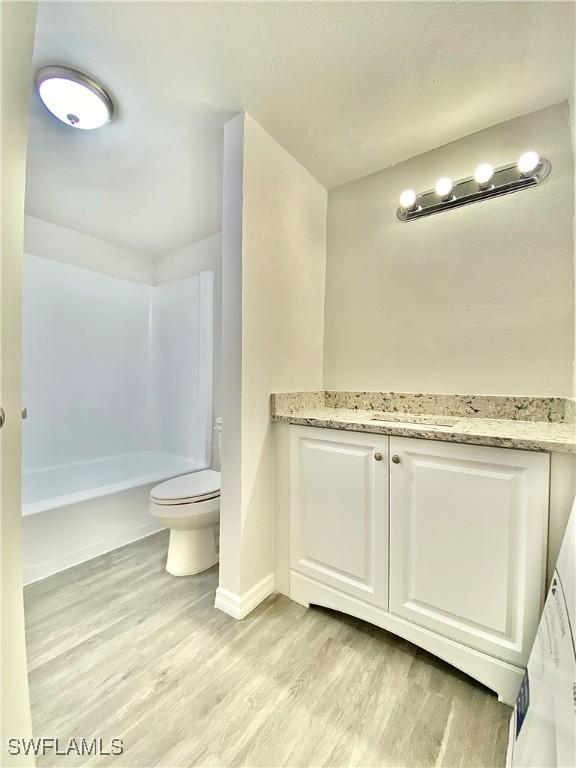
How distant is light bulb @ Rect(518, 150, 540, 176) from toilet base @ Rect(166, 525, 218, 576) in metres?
2.27

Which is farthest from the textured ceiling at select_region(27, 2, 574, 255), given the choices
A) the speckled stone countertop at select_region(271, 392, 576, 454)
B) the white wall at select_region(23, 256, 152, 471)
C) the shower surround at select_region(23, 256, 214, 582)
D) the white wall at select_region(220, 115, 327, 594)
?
the speckled stone countertop at select_region(271, 392, 576, 454)

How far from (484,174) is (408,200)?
32 cm

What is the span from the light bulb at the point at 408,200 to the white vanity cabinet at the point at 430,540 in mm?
1192

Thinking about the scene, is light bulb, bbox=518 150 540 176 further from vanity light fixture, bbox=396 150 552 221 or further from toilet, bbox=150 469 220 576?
toilet, bbox=150 469 220 576

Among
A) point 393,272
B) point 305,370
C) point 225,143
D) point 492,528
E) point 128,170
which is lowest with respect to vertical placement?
point 492,528

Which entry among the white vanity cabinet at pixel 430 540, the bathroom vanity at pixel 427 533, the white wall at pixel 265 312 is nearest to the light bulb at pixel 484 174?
the white wall at pixel 265 312

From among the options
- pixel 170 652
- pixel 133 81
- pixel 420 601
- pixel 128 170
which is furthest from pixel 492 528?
pixel 128 170

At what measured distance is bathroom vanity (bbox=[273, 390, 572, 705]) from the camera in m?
0.96

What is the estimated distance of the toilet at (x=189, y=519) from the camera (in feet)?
5.11

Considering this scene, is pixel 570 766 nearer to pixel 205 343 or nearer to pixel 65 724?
pixel 65 724

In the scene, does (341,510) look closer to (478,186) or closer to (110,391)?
(478,186)

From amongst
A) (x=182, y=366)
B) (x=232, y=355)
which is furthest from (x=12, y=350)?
(x=182, y=366)

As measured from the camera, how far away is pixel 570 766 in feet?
1.72

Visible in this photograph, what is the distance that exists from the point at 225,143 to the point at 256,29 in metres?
0.42
